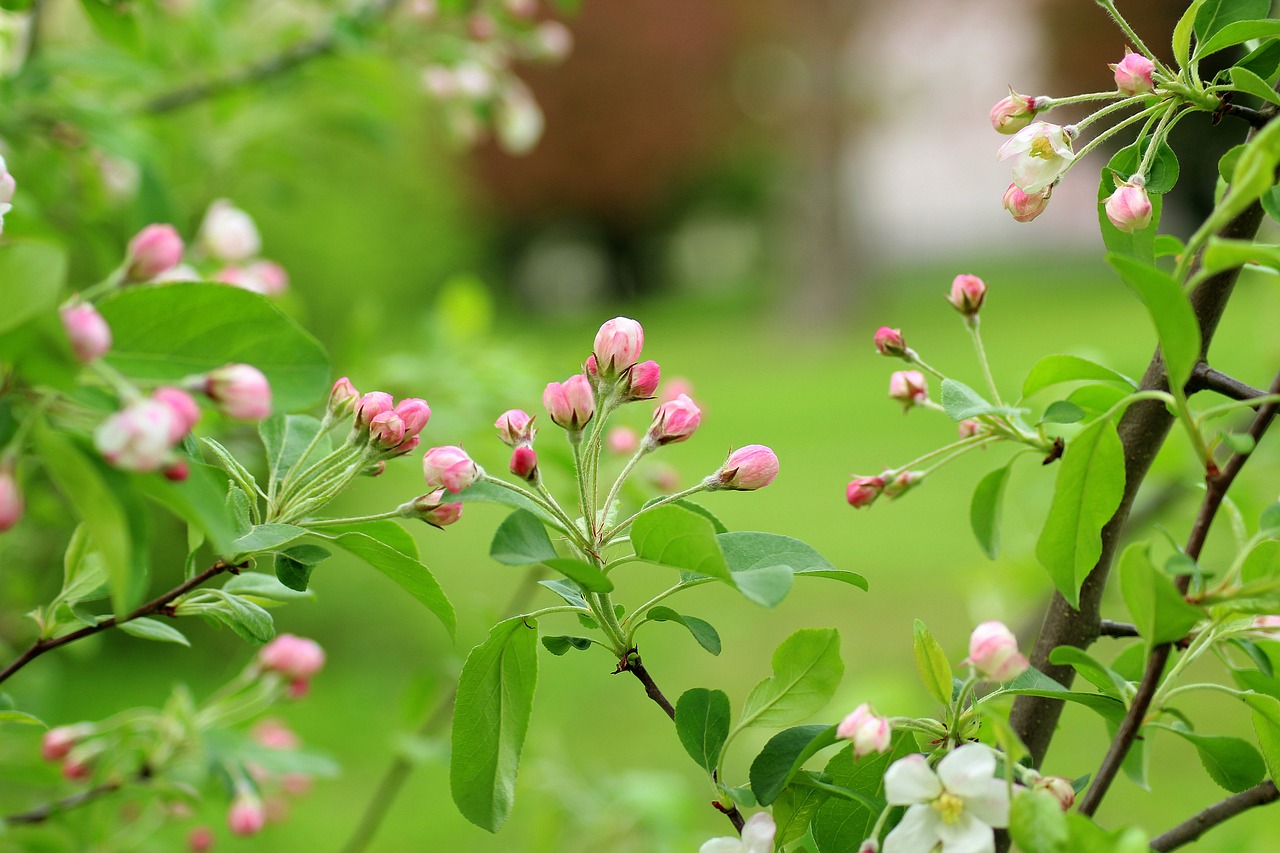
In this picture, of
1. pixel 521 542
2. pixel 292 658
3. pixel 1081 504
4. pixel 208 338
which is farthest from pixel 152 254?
pixel 292 658

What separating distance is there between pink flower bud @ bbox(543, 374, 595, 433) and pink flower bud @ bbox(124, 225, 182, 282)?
18cm

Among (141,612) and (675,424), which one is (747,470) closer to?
(675,424)

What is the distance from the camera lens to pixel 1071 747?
3.22 metres

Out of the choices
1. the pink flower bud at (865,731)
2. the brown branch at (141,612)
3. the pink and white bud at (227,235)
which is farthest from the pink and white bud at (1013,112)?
the pink and white bud at (227,235)

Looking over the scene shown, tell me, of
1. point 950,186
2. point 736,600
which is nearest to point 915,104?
point 950,186

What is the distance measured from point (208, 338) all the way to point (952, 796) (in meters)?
0.36

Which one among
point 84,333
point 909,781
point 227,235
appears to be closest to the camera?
point 84,333

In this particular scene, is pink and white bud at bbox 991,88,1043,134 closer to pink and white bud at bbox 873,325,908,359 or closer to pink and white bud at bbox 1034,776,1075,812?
pink and white bud at bbox 873,325,908,359

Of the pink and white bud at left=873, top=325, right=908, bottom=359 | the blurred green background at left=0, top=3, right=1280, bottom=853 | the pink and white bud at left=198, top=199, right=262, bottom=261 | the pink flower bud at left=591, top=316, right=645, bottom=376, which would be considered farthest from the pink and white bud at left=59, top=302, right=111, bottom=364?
the pink and white bud at left=198, top=199, right=262, bottom=261

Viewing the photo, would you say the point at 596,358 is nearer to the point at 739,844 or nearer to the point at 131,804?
the point at 739,844

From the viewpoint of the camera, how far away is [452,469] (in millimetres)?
562

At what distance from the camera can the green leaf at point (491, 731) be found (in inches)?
22.8

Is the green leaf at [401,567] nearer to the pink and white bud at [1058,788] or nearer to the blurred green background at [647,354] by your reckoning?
the pink and white bud at [1058,788]

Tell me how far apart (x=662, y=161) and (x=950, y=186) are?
4.87 m
